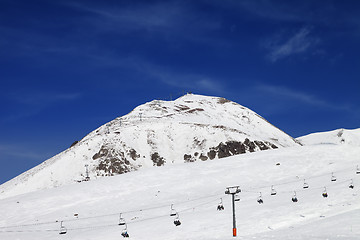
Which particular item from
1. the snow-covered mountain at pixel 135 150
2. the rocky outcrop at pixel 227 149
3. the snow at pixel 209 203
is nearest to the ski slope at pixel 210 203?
the snow at pixel 209 203

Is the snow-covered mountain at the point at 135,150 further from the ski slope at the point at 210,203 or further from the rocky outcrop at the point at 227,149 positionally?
the ski slope at the point at 210,203

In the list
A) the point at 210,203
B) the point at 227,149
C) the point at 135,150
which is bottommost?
the point at 210,203

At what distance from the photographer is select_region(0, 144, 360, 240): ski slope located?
37406mm

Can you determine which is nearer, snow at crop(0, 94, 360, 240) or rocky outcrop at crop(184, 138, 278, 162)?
snow at crop(0, 94, 360, 240)

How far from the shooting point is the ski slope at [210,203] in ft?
123

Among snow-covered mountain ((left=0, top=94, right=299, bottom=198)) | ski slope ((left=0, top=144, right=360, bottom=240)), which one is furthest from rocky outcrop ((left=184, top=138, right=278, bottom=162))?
ski slope ((left=0, top=144, right=360, bottom=240))

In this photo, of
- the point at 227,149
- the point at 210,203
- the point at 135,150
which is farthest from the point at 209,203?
the point at 227,149

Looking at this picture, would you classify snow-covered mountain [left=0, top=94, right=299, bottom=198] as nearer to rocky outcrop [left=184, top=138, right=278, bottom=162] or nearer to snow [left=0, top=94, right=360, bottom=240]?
rocky outcrop [left=184, top=138, right=278, bottom=162]

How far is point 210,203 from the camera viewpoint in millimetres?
51156

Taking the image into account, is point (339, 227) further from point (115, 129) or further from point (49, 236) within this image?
point (115, 129)

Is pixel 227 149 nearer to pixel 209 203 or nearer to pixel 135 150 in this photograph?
pixel 135 150

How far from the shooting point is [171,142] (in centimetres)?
15662

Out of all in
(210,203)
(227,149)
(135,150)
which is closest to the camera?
(210,203)

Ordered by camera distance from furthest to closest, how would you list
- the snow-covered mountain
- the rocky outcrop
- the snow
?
the rocky outcrop, the snow-covered mountain, the snow
